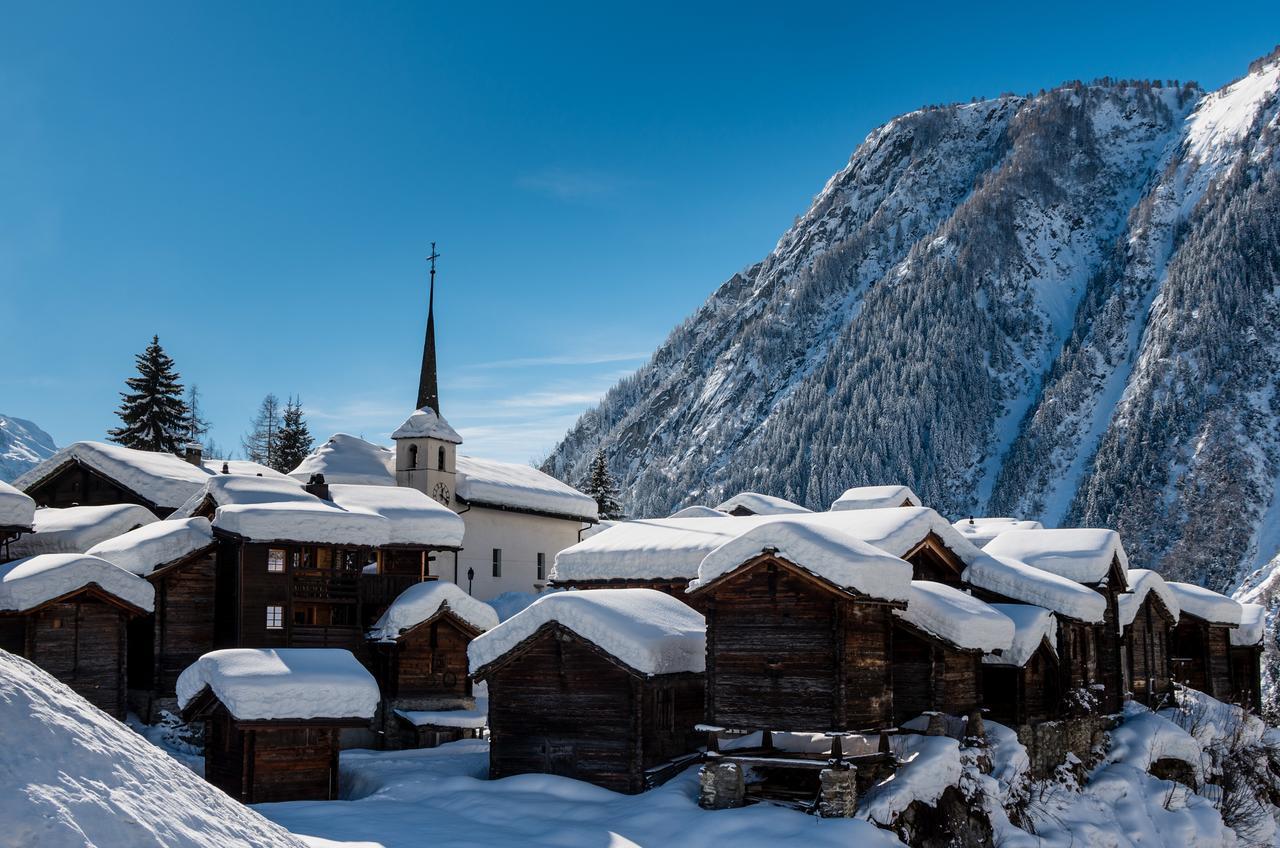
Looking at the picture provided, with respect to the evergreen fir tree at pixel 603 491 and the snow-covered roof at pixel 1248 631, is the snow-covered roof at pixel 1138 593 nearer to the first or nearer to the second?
the snow-covered roof at pixel 1248 631

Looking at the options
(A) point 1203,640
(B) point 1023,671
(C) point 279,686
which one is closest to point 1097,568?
(B) point 1023,671

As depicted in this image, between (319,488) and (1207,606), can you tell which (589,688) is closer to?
(319,488)

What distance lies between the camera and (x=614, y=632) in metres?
24.3

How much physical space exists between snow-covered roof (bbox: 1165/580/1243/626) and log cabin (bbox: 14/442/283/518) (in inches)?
1368

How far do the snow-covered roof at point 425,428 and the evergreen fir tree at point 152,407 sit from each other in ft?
55.5

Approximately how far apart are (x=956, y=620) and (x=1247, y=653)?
28.6 metres

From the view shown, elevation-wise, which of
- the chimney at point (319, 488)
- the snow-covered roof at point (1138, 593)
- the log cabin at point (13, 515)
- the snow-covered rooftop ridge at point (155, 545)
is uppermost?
the chimney at point (319, 488)

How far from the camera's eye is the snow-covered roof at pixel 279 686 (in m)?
23.8

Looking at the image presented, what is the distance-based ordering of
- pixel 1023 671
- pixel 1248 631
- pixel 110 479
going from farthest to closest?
pixel 1248 631 → pixel 110 479 → pixel 1023 671

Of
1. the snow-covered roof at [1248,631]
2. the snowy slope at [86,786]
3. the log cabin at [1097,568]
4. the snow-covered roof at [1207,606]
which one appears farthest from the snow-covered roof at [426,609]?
the snow-covered roof at [1248,631]

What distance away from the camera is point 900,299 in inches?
6929

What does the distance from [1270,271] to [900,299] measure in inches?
2113

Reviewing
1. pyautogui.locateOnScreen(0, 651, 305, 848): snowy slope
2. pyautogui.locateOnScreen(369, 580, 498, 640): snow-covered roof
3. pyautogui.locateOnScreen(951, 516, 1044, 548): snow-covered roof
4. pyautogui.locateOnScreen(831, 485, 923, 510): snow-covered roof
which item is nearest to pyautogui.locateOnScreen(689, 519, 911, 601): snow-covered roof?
pyautogui.locateOnScreen(369, 580, 498, 640): snow-covered roof

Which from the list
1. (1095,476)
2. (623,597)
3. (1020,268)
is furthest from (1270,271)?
(623,597)
